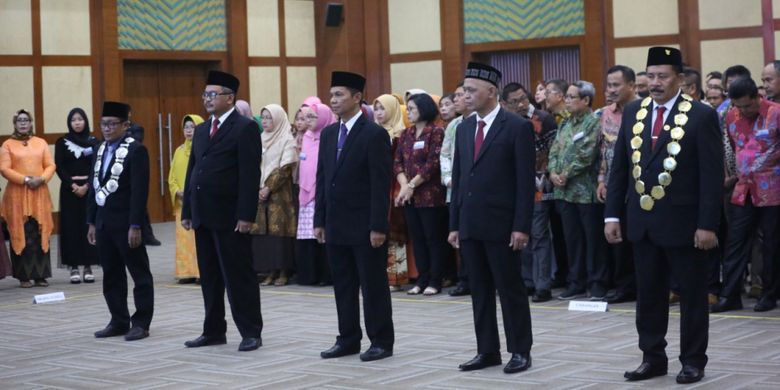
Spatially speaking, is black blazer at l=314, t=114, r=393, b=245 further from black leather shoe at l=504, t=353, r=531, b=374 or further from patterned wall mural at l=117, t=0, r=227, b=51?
patterned wall mural at l=117, t=0, r=227, b=51

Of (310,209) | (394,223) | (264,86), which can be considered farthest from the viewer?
(264,86)

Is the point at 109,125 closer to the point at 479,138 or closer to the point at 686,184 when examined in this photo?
the point at 479,138

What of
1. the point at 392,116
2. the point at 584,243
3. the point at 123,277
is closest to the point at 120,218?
the point at 123,277

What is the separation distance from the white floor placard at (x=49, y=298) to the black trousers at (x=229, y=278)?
2871 millimetres

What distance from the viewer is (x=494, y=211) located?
229 inches

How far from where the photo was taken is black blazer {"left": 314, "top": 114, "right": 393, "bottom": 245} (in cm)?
647

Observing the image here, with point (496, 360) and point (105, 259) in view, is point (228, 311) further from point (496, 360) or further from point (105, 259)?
point (496, 360)

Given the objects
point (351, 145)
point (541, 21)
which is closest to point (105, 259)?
point (351, 145)

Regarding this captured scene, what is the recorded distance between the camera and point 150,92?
1639 centimetres

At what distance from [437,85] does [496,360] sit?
34.8 ft

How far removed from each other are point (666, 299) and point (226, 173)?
2.64m

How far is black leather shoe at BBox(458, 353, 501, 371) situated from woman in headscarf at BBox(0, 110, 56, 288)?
221 inches

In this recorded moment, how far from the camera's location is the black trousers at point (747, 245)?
7.57m

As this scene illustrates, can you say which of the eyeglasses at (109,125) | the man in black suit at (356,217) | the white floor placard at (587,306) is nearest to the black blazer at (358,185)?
the man in black suit at (356,217)
